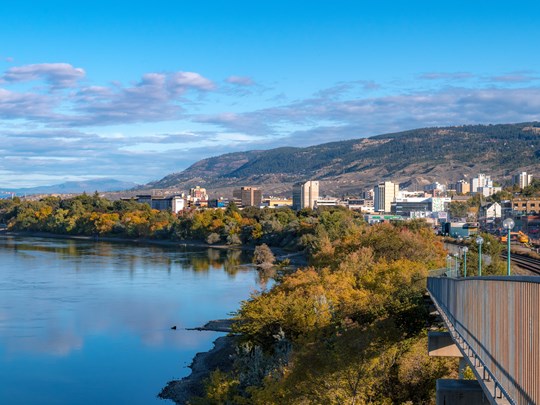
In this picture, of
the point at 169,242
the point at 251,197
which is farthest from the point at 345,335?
the point at 251,197

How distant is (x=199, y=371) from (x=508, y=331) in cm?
1751

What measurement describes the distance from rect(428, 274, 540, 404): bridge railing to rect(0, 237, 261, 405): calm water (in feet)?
45.5

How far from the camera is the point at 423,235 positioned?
40.1m

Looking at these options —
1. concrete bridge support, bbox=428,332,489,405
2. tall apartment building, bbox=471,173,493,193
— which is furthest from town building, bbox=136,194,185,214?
concrete bridge support, bbox=428,332,489,405

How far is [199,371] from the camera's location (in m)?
23.0

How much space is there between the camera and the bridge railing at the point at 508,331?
5.60 m

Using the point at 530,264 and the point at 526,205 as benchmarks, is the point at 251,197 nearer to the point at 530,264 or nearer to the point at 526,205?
the point at 526,205

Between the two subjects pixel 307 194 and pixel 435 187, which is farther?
pixel 435 187

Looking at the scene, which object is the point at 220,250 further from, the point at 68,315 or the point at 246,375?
the point at 246,375

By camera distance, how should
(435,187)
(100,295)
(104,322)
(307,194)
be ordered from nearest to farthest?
(104,322), (100,295), (307,194), (435,187)

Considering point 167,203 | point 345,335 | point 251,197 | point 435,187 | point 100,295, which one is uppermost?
point 435,187

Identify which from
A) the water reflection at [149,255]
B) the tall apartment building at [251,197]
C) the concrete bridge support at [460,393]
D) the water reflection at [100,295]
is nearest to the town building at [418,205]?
the tall apartment building at [251,197]

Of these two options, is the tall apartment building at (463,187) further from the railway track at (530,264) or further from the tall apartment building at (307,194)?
the railway track at (530,264)

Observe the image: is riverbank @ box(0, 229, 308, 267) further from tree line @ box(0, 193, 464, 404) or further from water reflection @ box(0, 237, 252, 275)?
tree line @ box(0, 193, 464, 404)
